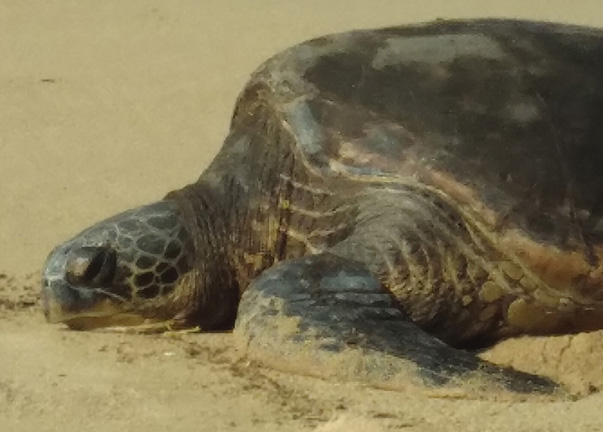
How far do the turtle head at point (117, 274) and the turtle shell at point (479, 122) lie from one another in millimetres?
465

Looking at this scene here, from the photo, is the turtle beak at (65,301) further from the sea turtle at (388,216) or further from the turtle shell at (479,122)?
the turtle shell at (479,122)

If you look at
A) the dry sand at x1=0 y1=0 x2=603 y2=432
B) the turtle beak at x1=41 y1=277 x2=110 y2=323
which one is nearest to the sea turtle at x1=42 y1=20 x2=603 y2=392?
Answer: the turtle beak at x1=41 y1=277 x2=110 y2=323

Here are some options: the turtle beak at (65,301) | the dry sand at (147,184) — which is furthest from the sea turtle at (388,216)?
the dry sand at (147,184)

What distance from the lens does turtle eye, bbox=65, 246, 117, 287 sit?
10.6 feet

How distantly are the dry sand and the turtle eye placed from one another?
0.15 metres

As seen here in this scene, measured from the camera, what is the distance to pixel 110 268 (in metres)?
3.25

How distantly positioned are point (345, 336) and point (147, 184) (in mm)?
2185

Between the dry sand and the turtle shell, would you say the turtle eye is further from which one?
the turtle shell

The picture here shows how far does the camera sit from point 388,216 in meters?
3.02

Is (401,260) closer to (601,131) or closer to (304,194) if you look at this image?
(304,194)

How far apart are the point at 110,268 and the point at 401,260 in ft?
2.65

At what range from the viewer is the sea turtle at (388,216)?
286cm

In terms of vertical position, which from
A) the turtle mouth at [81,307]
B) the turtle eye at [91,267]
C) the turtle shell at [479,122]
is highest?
the turtle shell at [479,122]

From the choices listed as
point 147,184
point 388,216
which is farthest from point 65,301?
point 147,184
